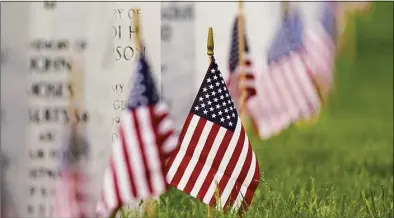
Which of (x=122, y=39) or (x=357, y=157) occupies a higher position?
(x=122, y=39)

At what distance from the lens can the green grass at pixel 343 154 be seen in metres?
9.04

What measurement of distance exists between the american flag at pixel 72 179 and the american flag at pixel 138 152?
0.40 metres

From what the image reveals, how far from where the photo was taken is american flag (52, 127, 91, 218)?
793 centimetres

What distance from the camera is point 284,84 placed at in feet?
44.8

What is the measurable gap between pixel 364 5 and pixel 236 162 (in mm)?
12072

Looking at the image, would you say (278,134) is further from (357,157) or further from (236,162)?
(236,162)

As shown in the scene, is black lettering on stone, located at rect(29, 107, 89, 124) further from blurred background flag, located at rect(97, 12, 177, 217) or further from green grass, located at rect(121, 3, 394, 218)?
green grass, located at rect(121, 3, 394, 218)

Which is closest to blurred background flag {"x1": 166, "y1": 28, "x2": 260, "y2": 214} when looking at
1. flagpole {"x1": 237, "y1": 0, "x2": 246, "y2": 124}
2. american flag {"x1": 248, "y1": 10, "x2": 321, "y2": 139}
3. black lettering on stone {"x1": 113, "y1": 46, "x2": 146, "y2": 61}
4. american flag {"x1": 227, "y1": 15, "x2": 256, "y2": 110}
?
black lettering on stone {"x1": 113, "y1": 46, "x2": 146, "y2": 61}

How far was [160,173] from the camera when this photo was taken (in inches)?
301

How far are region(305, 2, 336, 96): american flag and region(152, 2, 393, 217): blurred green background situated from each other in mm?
671

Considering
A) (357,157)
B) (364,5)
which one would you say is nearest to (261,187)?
(357,157)

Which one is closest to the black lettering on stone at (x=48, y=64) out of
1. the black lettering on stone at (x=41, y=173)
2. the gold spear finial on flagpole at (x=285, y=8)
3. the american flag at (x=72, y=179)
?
the american flag at (x=72, y=179)

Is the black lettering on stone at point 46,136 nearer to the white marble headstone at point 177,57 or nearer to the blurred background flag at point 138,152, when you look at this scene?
the blurred background flag at point 138,152

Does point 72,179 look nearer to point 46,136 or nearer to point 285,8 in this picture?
point 46,136
